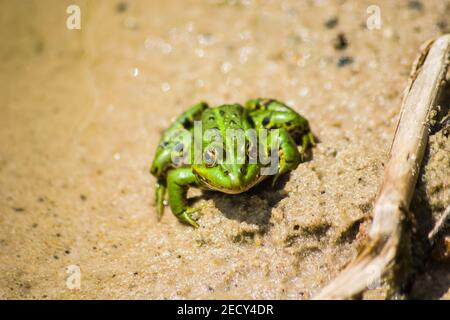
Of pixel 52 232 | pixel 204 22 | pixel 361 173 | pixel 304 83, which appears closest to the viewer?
pixel 361 173

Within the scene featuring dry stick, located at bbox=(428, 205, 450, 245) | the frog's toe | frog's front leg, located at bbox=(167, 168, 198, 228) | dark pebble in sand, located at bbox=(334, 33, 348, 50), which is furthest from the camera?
dark pebble in sand, located at bbox=(334, 33, 348, 50)

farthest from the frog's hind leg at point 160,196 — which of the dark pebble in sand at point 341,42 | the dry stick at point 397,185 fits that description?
the dark pebble in sand at point 341,42

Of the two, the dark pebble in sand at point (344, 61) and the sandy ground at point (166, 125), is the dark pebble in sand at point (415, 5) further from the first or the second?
the dark pebble in sand at point (344, 61)

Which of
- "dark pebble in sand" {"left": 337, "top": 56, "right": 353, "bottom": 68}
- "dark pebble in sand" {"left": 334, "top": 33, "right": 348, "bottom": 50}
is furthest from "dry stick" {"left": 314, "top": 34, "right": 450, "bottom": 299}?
"dark pebble in sand" {"left": 334, "top": 33, "right": 348, "bottom": 50}

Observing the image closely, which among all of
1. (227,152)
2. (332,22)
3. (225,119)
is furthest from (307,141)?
(332,22)

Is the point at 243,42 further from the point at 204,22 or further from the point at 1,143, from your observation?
the point at 1,143

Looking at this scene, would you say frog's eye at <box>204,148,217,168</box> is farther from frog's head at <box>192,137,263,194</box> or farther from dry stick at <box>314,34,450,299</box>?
dry stick at <box>314,34,450,299</box>
